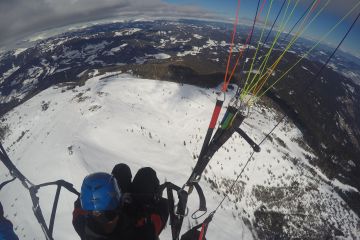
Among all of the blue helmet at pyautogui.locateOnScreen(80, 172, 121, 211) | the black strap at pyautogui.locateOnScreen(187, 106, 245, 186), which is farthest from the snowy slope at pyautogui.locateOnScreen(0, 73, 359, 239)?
the blue helmet at pyautogui.locateOnScreen(80, 172, 121, 211)

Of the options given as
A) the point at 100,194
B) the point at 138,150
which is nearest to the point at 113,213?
the point at 100,194

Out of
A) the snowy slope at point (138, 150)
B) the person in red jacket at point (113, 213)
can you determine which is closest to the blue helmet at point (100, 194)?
the person in red jacket at point (113, 213)

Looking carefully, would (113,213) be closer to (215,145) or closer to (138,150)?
(215,145)

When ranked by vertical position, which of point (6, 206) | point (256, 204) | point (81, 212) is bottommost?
point (256, 204)

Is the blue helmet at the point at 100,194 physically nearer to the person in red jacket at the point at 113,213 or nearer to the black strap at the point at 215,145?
the person in red jacket at the point at 113,213

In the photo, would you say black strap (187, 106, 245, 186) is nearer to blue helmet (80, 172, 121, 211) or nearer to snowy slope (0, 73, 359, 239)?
blue helmet (80, 172, 121, 211)

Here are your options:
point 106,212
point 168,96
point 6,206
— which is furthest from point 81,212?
point 168,96

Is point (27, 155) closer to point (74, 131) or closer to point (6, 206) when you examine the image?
Answer: point (74, 131)
